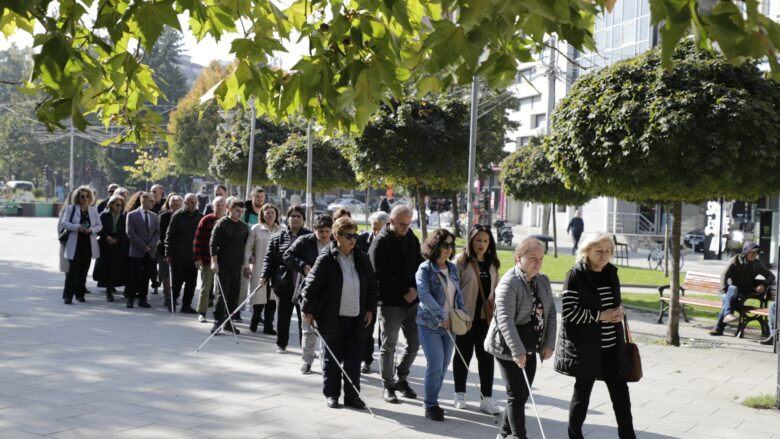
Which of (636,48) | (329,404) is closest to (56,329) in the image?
(329,404)

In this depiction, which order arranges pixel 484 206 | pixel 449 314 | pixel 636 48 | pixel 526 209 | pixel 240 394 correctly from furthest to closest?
pixel 526 209 < pixel 484 206 < pixel 636 48 < pixel 240 394 < pixel 449 314

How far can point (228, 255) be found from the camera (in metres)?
11.7

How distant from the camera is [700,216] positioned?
4469 cm

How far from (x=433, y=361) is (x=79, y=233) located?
8167mm

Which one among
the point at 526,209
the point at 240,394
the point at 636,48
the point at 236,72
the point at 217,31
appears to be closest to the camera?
the point at 236,72

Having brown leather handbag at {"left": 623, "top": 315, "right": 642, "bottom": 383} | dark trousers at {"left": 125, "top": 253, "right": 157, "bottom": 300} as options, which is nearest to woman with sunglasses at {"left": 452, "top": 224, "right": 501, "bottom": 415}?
brown leather handbag at {"left": 623, "top": 315, "right": 642, "bottom": 383}

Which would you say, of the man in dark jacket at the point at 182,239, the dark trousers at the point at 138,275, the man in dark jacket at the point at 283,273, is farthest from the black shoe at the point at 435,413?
the dark trousers at the point at 138,275

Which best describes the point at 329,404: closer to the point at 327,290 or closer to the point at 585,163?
the point at 327,290

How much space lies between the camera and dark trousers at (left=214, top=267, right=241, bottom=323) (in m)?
11.6

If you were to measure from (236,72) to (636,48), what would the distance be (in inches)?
1528

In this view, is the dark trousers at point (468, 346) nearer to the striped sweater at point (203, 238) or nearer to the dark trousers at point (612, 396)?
the dark trousers at point (612, 396)

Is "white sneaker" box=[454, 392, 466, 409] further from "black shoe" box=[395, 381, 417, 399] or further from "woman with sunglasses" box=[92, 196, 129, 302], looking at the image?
"woman with sunglasses" box=[92, 196, 129, 302]

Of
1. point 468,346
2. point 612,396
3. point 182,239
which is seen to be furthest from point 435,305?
point 182,239

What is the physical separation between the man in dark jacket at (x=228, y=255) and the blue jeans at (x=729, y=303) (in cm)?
763
